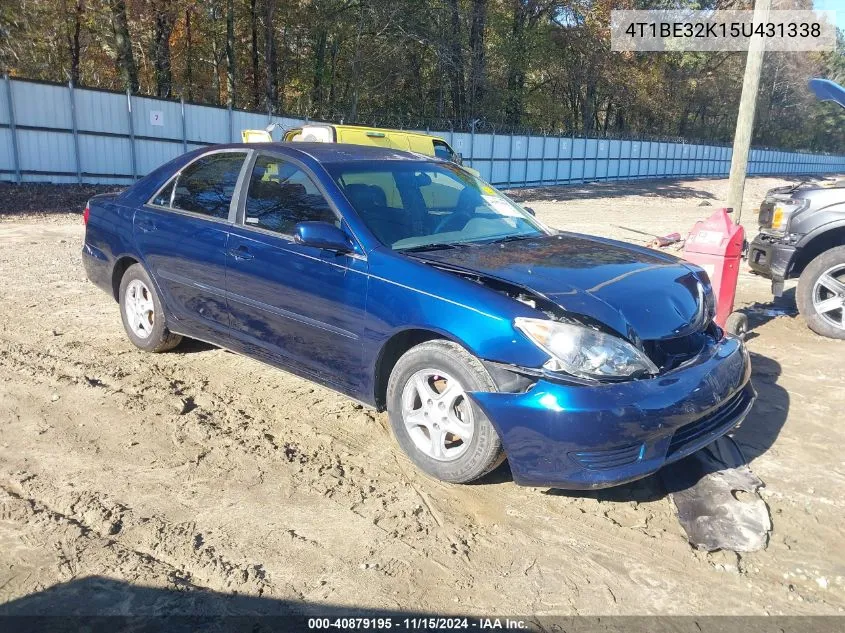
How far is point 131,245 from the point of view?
17.3ft

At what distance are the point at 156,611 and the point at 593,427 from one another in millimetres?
1888

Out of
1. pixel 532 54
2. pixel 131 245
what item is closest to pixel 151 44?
pixel 532 54

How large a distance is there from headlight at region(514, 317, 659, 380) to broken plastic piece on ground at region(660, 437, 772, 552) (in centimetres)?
78

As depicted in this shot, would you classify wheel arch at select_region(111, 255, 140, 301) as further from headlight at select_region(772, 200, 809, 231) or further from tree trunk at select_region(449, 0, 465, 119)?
tree trunk at select_region(449, 0, 465, 119)

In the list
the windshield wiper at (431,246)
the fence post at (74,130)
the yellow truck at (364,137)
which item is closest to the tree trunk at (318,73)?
the fence post at (74,130)

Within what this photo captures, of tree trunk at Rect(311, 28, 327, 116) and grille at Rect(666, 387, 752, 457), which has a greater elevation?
tree trunk at Rect(311, 28, 327, 116)

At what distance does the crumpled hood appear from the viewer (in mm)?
3408

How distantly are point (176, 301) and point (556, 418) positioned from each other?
3.04 meters

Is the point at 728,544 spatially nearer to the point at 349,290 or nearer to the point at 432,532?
the point at 432,532

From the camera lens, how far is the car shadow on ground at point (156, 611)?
2512 mm

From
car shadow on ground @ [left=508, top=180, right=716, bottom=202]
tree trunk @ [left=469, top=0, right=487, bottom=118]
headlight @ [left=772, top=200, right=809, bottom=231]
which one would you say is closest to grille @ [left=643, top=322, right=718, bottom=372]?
headlight @ [left=772, top=200, right=809, bottom=231]

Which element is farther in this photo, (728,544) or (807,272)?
(807,272)

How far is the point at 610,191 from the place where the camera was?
30406mm

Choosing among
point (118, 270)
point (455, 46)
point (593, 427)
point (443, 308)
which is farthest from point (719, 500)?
point (455, 46)
